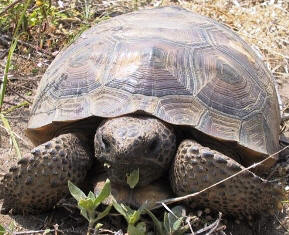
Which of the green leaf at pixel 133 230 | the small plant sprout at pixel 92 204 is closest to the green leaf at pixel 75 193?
the small plant sprout at pixel 92 204

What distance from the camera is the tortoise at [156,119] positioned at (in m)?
2.41

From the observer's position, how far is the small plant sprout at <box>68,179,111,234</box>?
2256mm

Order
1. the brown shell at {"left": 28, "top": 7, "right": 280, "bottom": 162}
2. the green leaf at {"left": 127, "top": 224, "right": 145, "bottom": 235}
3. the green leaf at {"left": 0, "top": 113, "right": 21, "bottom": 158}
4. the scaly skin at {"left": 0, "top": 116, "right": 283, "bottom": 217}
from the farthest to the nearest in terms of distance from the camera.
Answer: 1. the green leaf at {"left": 0, "top": 113, "right": 21, "bottom": 158}
2. the brown shell at {"left": 28, "top": 7, "right": 280, "bottom": 162}
3. the scaly skin at {"left": 0, "top": 116, "right": 283, "bottom": 217}
4. the green leaf at {"left": 127, "top": 224, "right": 145, "bottom": 235}

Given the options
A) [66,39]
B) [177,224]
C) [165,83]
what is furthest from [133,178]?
[66,39]

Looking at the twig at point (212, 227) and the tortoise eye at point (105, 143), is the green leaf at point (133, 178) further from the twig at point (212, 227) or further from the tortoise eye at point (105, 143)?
the twig at point (212, 227)

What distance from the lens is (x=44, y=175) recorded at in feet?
8.13

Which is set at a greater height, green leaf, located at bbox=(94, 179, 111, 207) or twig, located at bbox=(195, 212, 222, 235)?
green leaf, located at bbox=(94, 179, 111, 207)

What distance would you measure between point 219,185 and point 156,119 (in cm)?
40

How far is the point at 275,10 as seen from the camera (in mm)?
5172

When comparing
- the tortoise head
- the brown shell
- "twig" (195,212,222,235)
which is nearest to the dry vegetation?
"twig" (195,212,222,235)

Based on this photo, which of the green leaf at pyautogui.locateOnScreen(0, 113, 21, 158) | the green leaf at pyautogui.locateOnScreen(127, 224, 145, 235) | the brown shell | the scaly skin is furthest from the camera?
the green leaf at pyautogui.locateOnScreen(0, 113, 21, 158)

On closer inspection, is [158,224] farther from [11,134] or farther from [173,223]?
[11,134]

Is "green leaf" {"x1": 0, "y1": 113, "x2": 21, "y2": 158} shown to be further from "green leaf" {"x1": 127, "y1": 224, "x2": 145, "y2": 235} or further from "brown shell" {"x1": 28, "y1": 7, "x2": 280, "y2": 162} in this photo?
"green leaf" {"x1": 127, "y1": 224, "x2": 145, "y2": 235}

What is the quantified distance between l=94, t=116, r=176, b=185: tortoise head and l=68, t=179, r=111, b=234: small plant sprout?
6.1 inches
